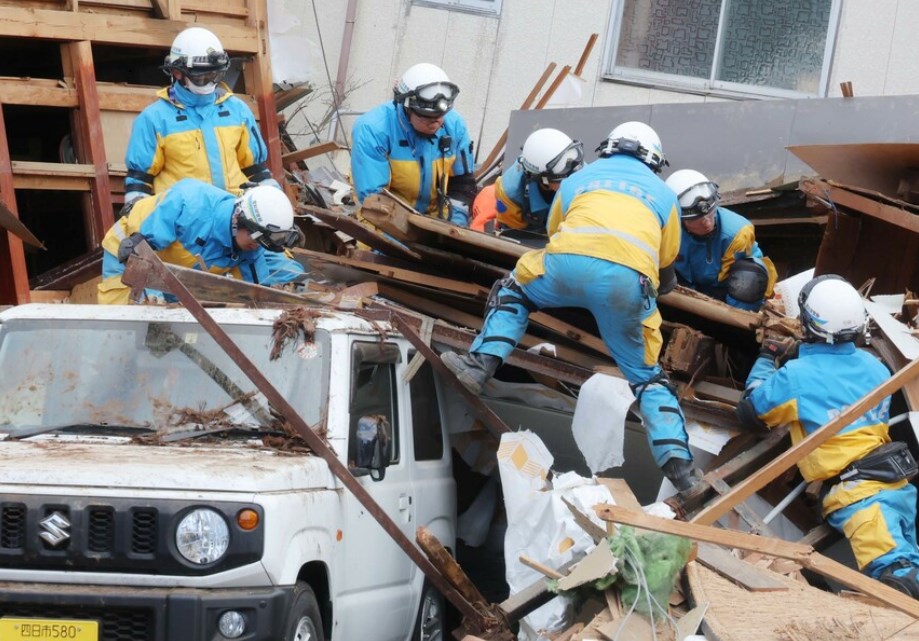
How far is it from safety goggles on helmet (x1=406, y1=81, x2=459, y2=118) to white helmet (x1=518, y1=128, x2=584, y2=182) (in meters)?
0.68

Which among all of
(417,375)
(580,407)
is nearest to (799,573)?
(580,407)

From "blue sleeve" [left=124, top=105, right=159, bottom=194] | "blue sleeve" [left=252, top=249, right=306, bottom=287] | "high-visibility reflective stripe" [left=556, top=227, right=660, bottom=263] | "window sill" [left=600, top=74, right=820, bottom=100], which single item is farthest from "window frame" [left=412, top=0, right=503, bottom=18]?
"high-visibility reflective stripe" [left=556, top=227, right=660, bottom=263]

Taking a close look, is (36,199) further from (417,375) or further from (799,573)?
(799,573)

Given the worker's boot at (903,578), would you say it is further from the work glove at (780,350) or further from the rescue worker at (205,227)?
the rescue worker at (205,227)

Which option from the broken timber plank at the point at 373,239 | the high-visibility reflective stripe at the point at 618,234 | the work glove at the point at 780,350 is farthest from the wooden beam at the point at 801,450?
the broken timber plank at the point at 373,239

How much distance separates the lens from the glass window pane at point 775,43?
1277 cm

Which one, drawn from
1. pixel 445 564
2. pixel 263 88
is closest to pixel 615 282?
pixel 445 564

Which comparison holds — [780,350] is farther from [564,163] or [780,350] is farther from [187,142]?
[187,142]

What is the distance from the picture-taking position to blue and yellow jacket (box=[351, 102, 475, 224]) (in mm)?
8188

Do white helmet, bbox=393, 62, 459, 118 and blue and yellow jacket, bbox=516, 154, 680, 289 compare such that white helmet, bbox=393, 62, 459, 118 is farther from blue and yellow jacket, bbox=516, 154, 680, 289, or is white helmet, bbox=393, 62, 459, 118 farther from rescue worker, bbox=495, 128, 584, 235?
blue and yellow jacket, bbox=516, 154, 680, 289

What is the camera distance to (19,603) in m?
4.46

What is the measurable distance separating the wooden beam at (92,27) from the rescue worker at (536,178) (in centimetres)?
313

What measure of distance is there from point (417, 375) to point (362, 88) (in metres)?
6.96

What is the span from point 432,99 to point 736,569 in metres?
3.85
